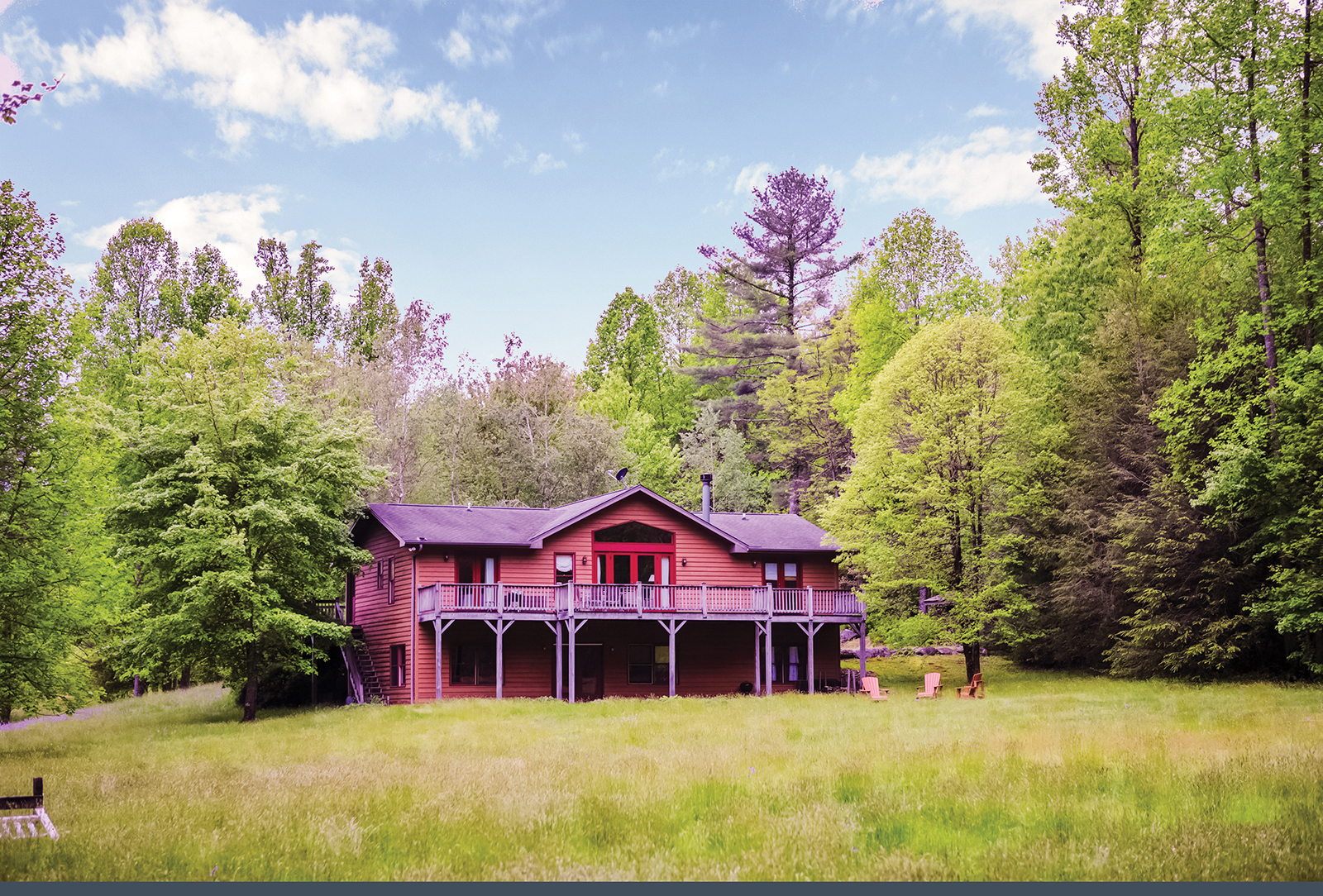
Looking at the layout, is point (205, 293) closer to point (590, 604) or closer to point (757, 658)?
point (590, 604)

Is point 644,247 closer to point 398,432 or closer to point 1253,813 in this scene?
point 398,432

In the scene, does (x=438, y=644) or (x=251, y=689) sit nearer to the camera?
(x=251, y=689)

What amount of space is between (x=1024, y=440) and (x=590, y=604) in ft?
51.8

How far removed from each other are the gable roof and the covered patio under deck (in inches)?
69.8

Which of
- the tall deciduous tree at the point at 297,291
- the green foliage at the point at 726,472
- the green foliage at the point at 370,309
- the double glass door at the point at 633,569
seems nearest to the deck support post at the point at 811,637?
the double glass door at the point at 633,569

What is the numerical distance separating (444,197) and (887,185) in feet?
24.5

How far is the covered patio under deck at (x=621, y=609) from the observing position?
3322cm

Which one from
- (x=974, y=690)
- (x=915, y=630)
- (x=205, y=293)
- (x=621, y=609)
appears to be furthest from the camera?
(x=205, y=293)

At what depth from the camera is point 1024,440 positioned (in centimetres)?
3628

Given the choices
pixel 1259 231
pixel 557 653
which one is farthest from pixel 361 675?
pixel 1259 231

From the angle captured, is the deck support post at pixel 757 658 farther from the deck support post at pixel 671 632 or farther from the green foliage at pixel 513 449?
the green foliage at pixel 513 449

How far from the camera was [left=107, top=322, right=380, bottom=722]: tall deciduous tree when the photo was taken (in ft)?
95.3

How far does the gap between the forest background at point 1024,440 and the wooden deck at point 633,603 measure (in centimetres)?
188

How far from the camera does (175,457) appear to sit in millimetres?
30828
